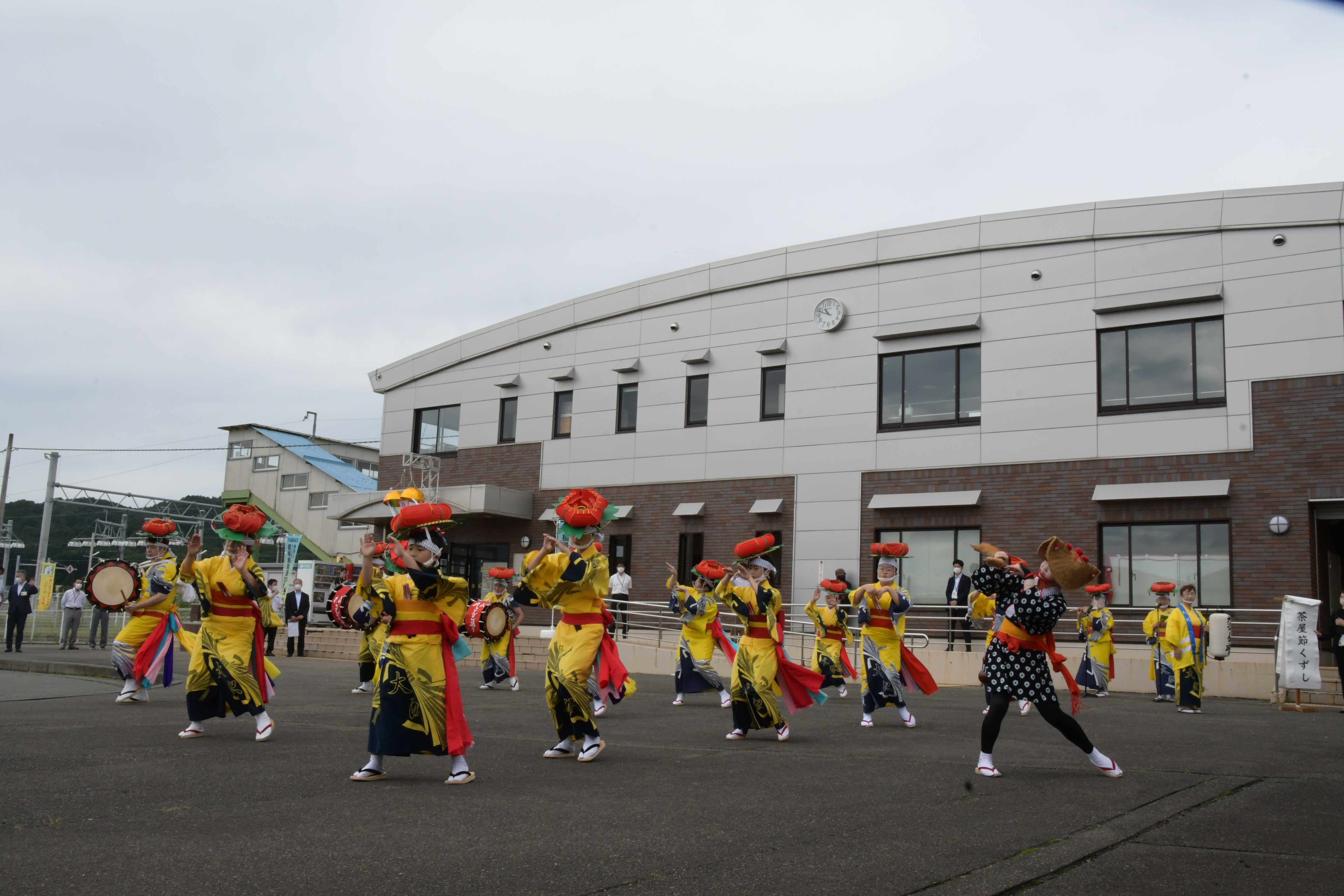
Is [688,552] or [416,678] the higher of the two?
[688,552]

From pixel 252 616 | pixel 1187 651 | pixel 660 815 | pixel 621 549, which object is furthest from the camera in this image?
pixel 621 549

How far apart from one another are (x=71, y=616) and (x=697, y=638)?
15.8 m

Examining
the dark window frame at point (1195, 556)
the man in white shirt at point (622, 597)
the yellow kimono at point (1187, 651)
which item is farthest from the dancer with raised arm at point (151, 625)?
the dark window frame at point (1195, 556)

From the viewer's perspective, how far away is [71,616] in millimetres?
23266

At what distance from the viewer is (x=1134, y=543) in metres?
20.0

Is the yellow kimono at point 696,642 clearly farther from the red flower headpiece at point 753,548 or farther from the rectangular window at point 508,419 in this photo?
the rectangular window at point 508,419

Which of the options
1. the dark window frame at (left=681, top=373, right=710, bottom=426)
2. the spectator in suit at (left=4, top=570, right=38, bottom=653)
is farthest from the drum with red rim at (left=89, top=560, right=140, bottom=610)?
the dark window frame at (left=681, top=373, right=710, bottom=426)

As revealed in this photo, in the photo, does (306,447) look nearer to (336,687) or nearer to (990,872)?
(336,687)

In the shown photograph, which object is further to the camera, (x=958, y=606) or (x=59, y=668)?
(x=958, y=606)

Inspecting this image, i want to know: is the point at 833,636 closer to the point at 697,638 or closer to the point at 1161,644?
the point at 697,638

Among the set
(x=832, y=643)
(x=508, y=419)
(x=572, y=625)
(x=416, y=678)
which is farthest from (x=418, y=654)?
(x=508, y=419)

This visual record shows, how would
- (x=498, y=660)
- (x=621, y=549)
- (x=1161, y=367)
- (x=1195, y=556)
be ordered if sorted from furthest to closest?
1. (x=621, y=549)
2. (x=1161, y=367)
3. (x=1195, y=556)
4. (x=498, y=660)

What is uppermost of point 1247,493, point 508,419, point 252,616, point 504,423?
point 508,419

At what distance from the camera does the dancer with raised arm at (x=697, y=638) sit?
15.0m
